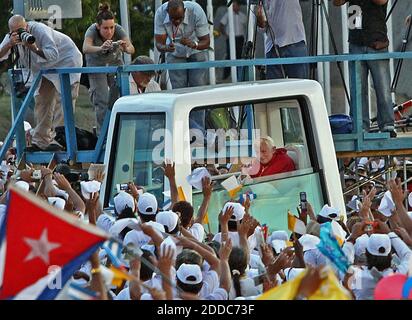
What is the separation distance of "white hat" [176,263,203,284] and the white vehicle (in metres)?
2.49

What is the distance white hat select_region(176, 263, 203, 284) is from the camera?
24.3ft

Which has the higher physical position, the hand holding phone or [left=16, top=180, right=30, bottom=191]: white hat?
[left=16, top=180, right=30, bottom=191]: white hat

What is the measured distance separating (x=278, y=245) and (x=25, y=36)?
4.06 m

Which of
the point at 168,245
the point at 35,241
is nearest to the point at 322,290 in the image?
the point at 35,241

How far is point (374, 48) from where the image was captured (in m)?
12.1

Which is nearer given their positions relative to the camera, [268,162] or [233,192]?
[233,192]

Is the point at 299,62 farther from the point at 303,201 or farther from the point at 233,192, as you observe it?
the point at 233,192

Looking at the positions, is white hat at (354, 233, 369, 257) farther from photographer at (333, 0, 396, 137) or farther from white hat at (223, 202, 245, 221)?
photographer at (333, 0, 396, 137)

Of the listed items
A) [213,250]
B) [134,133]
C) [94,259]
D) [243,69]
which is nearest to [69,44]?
[243,69]

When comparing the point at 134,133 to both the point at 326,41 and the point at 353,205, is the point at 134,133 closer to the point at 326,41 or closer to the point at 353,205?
the point at 353,205

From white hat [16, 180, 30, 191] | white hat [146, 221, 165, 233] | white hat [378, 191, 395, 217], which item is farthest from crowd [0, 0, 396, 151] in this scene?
white hat [146, 221, 165, 233]
